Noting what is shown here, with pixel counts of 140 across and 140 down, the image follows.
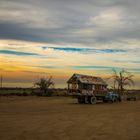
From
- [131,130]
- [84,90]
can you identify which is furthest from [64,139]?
[84,90]

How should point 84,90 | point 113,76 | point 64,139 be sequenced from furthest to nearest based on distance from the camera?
point 113,76
point 84,90
point 64,139

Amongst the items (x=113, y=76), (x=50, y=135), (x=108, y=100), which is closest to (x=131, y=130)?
(x=50, y=135)

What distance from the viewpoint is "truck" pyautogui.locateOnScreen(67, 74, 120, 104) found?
41500 millimetres

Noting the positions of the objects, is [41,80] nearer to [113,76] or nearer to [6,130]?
[113,76]

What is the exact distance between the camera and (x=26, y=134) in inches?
564

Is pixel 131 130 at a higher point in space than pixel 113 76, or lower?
lower

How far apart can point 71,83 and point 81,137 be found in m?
28.3

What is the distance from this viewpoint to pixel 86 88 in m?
42.1

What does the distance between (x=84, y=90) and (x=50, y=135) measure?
2782 centimetres

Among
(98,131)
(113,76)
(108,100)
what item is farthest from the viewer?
(113,76)

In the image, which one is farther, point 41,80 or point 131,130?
point 41,80

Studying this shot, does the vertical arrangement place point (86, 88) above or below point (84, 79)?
below

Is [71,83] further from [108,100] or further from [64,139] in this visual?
[64,139]

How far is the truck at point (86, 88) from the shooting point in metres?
41.5
